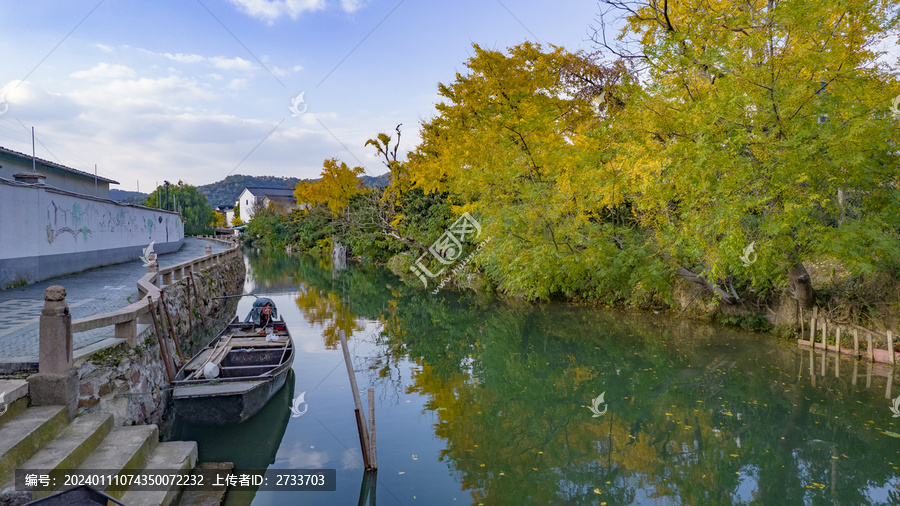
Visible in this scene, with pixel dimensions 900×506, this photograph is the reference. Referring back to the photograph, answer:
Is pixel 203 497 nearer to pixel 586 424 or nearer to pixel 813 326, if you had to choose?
pixel 586 424

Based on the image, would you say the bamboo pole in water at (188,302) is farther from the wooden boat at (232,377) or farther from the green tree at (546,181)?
the green tree at (546,181)

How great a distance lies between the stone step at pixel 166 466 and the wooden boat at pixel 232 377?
1296 millimetres

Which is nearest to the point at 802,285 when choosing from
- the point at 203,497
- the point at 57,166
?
the point at 203,497

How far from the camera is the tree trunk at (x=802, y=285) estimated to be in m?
13.5

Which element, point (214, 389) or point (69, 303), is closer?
point (214, 389)

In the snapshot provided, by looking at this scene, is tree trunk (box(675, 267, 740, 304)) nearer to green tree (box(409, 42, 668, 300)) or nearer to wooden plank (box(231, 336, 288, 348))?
green tree (box(409, 42, 668, 300))

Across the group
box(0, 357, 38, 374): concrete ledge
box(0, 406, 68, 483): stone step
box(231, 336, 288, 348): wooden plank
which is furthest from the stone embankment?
box(231, 336, 288, 348): wooden plank

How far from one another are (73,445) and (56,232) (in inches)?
564

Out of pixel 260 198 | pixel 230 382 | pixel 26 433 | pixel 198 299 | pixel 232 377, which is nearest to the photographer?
pixel 26 433

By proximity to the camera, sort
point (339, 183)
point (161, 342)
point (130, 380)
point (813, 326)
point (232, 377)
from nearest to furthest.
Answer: point (130, 380), point (232, 377), point (161, 342), point (813, 326), point (339, 183)

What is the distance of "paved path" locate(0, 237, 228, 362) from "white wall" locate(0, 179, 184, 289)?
53 centimetres

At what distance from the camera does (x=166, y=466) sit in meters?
6.17

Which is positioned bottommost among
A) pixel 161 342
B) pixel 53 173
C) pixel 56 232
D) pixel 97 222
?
pixel 161 342

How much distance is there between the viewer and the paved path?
7.70m
